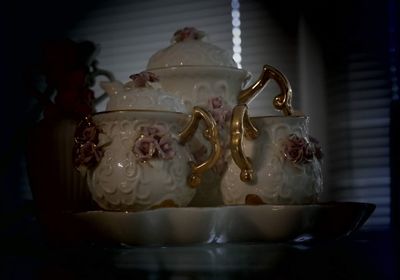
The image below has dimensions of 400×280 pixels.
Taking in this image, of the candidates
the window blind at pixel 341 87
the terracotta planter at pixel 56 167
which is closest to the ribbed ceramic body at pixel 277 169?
the terracotta planter at pixel 56 167

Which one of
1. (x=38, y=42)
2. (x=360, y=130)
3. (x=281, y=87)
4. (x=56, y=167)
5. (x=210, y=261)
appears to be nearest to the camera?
(x=210, y=261)

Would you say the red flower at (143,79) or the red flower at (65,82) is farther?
the red flower at (65,82)

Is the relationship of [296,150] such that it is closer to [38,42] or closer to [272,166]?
[272,166]

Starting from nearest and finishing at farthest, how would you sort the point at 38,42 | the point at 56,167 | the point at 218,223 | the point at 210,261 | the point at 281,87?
the point at 210,261 < the point at 218,223 < the point at 281,87 < the point at 56,167 < the point at 38,42

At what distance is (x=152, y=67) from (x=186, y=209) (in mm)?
261

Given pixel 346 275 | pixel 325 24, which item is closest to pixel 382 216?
pixel 325 24

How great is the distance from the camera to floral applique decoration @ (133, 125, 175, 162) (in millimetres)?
740

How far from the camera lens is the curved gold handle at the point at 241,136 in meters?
0.73

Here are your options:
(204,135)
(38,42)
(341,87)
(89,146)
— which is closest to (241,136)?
(204,135)

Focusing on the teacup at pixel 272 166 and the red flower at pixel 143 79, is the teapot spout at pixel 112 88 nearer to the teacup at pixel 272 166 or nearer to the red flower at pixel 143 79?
the red flower at pixel 143 79

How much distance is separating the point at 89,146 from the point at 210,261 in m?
0.26

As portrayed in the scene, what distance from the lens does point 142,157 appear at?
0.74 meters

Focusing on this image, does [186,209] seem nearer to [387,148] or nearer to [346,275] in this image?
[346,275]

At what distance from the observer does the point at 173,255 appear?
623mm
